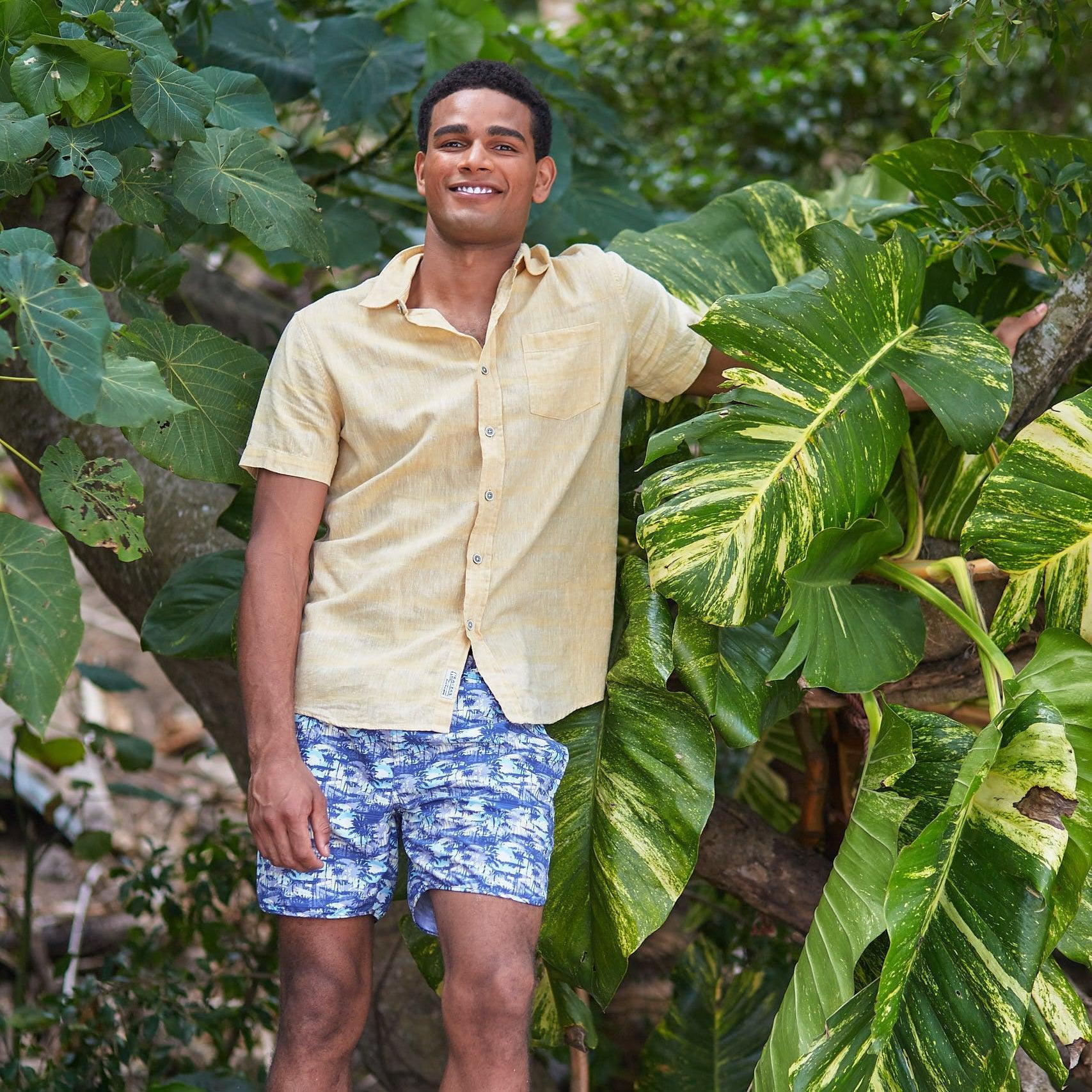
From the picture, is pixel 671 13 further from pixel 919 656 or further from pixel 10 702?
pixel 10 702

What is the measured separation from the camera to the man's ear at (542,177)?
169 cm

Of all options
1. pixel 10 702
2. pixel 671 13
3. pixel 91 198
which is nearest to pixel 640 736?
pixel 10 702

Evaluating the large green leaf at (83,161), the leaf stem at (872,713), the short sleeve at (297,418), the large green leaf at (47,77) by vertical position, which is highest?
the large green leaf at (47,77)

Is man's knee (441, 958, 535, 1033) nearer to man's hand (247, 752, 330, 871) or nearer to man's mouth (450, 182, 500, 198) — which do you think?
man's hand (247, 752, 330, 871)

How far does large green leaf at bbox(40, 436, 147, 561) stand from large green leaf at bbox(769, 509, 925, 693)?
0.77 meters

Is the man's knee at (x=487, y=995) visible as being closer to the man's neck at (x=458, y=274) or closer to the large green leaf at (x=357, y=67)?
the man's neck at (x=458, y=274)

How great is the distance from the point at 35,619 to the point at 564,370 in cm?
69

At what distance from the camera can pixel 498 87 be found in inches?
63.7

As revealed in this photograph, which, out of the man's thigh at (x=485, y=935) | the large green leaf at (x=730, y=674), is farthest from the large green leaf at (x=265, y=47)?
the man's thigh at (x=485, y=935)

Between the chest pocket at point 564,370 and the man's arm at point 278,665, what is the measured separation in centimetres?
30

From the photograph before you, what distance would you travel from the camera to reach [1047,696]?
1512 mm

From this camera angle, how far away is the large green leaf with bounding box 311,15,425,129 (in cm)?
228

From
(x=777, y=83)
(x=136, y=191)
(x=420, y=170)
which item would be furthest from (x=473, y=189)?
(x=777, y=83)

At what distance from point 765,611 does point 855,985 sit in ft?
1.67
